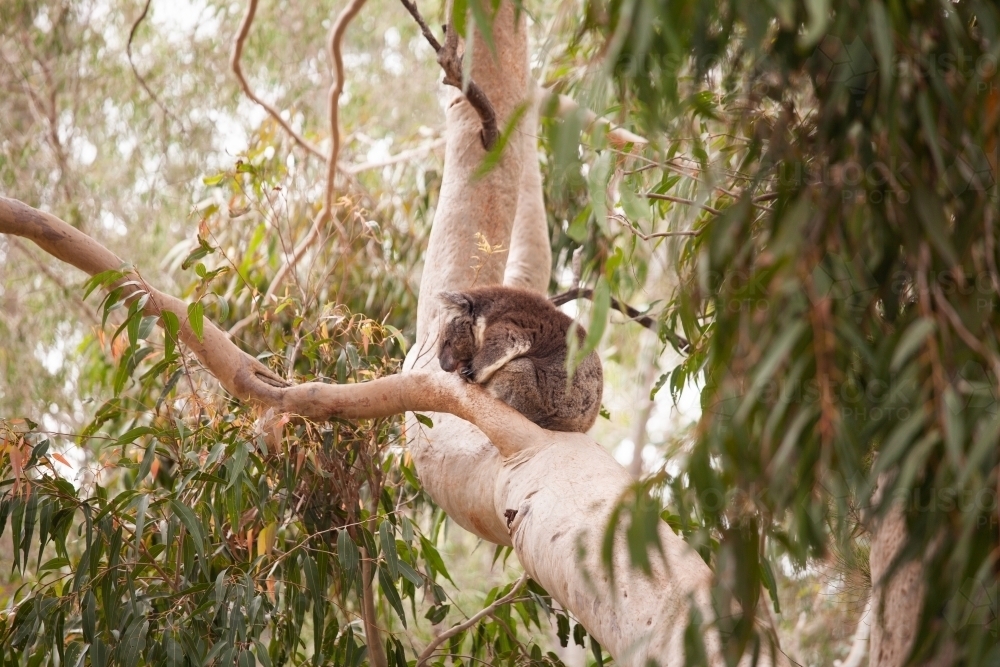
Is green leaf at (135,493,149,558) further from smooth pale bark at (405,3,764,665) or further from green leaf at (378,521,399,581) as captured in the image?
smooth pale bark at (405,3,764,665)

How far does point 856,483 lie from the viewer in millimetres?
1326

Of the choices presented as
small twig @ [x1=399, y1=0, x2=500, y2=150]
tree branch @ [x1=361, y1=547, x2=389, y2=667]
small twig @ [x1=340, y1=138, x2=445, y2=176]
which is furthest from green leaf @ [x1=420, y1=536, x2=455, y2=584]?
small twig @ [x1=340, y1=138, x2=445, y2=176]

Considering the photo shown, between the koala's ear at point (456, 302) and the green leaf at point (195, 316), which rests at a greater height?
the koala's ear at point (456, 302)

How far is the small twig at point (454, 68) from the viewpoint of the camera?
115 inches

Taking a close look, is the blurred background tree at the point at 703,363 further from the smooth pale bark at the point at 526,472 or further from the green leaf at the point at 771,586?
the smooth pale bark at the point at 526,472

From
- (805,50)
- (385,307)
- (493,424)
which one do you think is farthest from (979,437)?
(385,307)

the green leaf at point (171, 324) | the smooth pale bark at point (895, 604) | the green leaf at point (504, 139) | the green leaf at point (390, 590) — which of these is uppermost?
the green leaf at point (171, 324)

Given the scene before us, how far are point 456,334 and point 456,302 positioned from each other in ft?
0.47

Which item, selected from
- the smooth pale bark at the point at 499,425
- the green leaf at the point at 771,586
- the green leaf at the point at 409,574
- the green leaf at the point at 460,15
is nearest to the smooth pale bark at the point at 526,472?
the smooth pale bark at the point at 499,425

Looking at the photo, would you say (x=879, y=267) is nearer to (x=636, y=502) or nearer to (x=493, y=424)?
(x=636, y=502)

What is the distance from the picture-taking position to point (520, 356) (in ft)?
11.0

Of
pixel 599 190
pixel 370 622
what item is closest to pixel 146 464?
pixel 370 622

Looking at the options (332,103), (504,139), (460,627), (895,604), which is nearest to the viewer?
(504,139)

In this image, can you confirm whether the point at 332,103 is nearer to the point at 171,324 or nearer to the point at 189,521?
the point at 171,324
